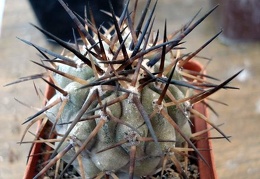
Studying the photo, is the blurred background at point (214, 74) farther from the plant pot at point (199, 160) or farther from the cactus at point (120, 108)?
the cactus at point (120, 108)

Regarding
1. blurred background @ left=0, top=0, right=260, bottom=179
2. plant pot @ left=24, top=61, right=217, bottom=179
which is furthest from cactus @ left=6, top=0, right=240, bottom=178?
blurred background @ left=0, top=0, right=260, bottom=179

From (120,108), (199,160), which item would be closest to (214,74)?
(199,160)

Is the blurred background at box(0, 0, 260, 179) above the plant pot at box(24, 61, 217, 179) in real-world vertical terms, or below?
above

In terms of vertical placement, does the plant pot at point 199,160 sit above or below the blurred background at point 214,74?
below

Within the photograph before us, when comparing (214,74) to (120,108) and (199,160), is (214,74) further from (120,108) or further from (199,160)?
(120,108)

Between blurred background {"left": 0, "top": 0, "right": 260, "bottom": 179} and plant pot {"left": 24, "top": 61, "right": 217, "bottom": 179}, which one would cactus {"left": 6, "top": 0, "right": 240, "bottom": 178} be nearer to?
plant pot {"left": 24, "top": 61, "right": 217, "bottom": 179}

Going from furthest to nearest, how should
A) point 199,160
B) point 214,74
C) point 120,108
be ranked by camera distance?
point 214,74
point 199,160
point 120,108

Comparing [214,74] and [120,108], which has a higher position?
[214,74]

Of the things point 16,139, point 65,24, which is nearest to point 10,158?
point 16,139

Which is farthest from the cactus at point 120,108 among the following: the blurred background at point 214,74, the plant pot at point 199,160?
the blurred background at point 214,74
